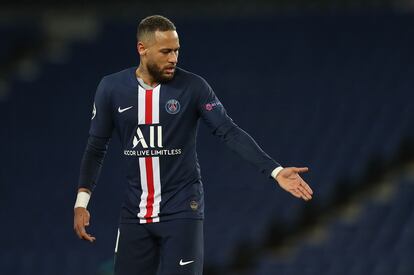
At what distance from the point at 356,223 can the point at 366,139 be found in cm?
171

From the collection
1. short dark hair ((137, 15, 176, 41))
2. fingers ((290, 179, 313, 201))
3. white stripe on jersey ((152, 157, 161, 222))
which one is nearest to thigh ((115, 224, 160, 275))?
white stripe on jersey ((152, 157, 161, 222))

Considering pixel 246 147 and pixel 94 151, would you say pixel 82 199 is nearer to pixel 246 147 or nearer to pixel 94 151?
pixel 94 151

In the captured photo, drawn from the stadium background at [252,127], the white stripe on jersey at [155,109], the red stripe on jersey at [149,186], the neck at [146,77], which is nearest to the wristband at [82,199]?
the red stripe on jersey at [149,186]

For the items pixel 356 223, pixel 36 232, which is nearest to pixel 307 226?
pixel 356 223

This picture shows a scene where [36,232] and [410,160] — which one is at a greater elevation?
[410,160]

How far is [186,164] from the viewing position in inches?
188

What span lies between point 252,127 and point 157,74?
8024 mm

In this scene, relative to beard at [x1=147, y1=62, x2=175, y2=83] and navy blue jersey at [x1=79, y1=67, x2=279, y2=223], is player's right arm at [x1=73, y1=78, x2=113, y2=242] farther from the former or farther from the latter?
beard at [x1=147, y1=62, x2=175, y2=83]

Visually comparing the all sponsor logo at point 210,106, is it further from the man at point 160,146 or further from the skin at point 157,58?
the skin at point 157,58

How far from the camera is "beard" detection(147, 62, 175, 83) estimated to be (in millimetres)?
4703

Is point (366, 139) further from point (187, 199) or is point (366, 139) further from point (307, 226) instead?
point (187, 199)

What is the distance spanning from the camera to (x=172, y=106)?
473 cm

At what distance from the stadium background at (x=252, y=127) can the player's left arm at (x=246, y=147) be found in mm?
4146

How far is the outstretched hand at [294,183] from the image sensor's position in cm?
431
